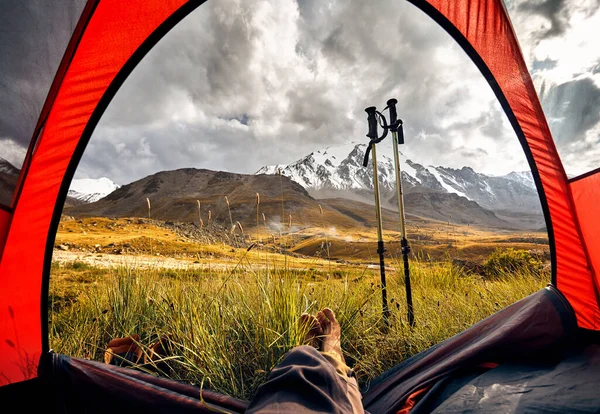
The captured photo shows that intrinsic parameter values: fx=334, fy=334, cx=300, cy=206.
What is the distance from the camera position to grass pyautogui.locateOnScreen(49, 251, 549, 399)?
1867mm

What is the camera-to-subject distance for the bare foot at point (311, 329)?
68.4 inches

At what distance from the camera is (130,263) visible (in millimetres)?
3105

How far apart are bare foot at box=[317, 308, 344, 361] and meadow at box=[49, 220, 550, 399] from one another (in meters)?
0.16

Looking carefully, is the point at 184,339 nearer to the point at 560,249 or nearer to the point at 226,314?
the point at 226,314

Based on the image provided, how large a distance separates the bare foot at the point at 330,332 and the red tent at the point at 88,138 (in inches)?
40.6

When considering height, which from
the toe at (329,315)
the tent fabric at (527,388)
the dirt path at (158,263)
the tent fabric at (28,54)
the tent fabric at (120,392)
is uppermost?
the tent fabric at (28,54)

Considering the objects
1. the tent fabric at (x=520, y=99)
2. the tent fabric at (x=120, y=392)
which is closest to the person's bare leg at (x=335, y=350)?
the tent fabric at (x=120, y=392)

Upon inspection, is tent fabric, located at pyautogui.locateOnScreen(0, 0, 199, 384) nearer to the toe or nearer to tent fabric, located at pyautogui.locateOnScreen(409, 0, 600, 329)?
the toe

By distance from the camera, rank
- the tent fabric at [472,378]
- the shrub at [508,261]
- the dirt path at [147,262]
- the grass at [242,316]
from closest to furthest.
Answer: the tent fabric at [472,378], the grass at [242,316], the dirt path at [147,262], the shrub at [508,261]

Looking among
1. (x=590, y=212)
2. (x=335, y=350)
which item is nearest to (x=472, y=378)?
(x=335, y=350)

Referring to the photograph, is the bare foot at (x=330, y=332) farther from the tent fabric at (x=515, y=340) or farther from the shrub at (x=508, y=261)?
the shrub at (x=508, y=261)

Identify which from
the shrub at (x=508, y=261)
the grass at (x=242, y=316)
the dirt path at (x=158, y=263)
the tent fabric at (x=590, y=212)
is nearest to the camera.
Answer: the tent fabric at (x=590, y=212)

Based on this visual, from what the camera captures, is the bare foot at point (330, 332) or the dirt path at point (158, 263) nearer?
the bare foot at point (330, 332)

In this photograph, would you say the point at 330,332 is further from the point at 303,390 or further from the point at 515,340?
the point at 515,340
